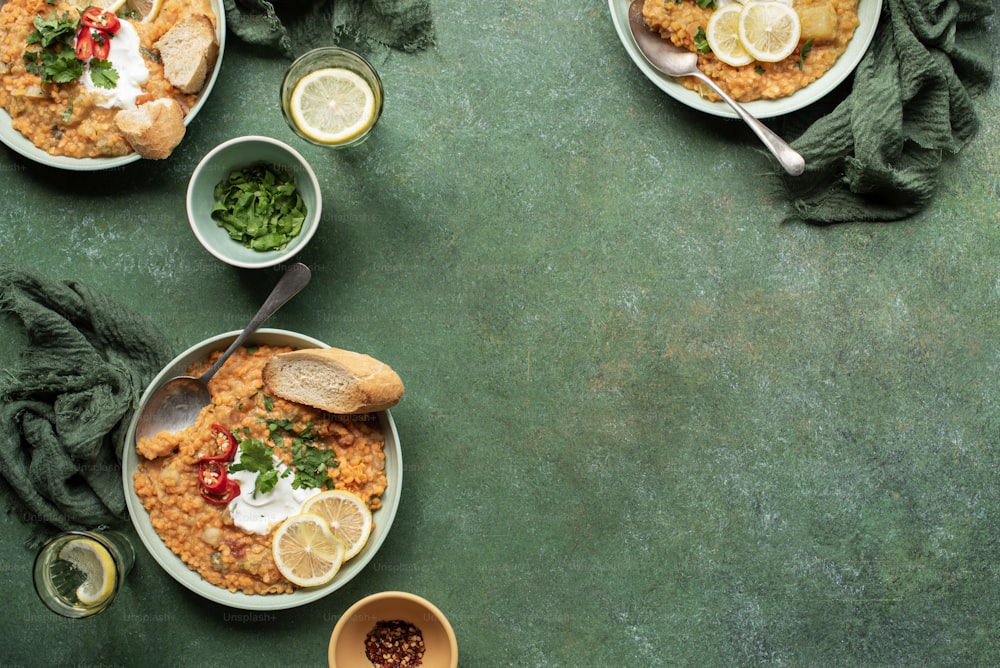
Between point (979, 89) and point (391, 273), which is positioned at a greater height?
point (979, 89)

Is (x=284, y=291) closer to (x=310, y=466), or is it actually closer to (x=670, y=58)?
(x=310, y=466)

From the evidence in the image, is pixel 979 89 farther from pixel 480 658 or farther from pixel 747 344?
pixel 480 658

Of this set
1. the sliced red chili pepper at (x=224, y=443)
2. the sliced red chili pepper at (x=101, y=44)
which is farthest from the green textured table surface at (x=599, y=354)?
the sliced red chili pepper at (x=224, y=443)

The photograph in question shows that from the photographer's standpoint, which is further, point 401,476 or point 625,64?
point 625,64

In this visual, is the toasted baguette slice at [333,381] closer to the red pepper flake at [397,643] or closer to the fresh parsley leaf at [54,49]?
the red pepper flake at [397,643]

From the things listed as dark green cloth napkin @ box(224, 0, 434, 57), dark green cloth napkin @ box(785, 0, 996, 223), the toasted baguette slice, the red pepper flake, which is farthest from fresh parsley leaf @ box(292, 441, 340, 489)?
dark green cloth napkin @ box(785, 0, 996, 223)

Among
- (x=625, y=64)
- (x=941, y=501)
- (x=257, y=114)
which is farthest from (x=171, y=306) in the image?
(x=941, y=501)

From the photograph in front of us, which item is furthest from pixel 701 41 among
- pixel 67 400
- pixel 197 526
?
pixel 67 400
